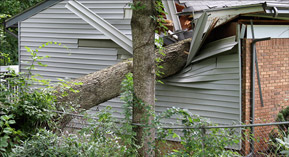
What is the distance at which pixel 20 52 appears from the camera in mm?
12773

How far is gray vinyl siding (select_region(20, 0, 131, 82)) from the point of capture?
36.6 feet

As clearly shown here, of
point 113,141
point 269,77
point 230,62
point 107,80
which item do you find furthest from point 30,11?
point 113,141

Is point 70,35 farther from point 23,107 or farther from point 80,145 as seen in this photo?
point 80,145

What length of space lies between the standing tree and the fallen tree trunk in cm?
187

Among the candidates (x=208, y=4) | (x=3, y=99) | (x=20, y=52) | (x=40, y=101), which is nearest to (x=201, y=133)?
(x=40, y=101)

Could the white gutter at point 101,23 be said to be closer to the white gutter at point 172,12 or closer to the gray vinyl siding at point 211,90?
the white gutter at point 172,12

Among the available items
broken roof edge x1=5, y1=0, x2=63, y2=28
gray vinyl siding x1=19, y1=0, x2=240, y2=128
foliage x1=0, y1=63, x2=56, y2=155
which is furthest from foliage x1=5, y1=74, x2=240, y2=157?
broken roof edge x1=5, y1=0, x2=63, y2=28

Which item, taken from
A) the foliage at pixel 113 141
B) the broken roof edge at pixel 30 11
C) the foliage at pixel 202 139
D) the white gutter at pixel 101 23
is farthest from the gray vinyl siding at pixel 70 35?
the foliage at pixel 202 139

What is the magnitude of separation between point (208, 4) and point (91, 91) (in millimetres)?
3646

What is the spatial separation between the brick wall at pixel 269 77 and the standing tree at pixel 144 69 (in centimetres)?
325

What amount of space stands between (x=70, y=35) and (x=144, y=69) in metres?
7.01

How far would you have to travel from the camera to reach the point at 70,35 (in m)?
11.7

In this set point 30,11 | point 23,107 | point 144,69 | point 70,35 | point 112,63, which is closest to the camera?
point 144,69

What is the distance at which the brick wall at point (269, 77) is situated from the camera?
784 cm
